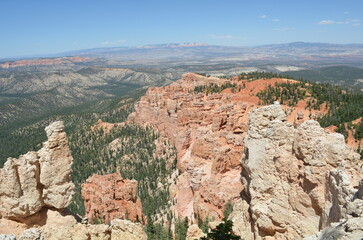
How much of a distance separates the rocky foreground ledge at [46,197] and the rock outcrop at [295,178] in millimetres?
7221

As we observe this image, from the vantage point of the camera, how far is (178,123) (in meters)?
47.1

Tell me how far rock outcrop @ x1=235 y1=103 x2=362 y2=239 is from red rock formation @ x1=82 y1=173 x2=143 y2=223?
17.5 meters

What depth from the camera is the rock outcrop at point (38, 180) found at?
1328 cm

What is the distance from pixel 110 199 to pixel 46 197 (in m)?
16.0

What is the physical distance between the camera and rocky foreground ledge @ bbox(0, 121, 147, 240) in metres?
13.2

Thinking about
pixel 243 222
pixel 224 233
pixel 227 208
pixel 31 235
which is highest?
pixel 31 235

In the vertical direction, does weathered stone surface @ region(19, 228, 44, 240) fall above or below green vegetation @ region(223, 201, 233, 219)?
above

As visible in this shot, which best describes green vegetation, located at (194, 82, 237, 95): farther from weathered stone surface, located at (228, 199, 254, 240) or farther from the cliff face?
weathered stone surface, located at (228, 199, 254, 240)

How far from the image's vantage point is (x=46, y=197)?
46.7 feet

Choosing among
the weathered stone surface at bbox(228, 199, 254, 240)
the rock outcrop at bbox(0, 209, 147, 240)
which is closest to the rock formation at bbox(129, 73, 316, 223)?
the weathered stone surface at bbox(228, 199, 254, 240)

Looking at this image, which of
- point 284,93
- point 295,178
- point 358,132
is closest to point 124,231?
point 295,178

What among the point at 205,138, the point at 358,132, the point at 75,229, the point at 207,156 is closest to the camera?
the point at 75,229

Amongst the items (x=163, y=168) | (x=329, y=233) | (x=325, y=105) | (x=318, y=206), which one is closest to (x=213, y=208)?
(x=318, y=206)

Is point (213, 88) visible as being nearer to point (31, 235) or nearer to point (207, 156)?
point (207, 156)
